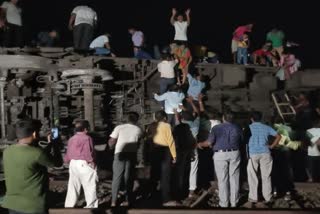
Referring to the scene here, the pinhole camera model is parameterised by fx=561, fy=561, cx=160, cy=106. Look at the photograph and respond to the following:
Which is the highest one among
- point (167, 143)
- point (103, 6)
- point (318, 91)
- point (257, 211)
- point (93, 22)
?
point (103, 6)

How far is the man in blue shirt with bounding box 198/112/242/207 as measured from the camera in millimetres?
9859

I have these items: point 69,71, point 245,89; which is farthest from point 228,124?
point 245,89

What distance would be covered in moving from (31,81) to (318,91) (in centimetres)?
895

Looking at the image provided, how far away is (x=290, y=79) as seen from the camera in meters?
18.0

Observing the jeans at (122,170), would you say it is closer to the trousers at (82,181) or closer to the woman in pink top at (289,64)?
the trousers at (82,181)

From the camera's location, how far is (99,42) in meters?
17.4

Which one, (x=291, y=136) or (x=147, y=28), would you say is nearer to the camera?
(x=291, y=136)

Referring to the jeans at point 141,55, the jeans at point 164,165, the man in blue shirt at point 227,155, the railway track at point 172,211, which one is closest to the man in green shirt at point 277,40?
the jeans at point 141,55

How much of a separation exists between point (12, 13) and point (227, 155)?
9.88 metres

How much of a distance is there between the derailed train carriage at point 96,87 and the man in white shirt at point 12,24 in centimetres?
94

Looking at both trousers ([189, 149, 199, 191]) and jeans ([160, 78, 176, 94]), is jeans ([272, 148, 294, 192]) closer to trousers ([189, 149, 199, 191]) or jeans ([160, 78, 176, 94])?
trousers ([189, 149, 199, 191])

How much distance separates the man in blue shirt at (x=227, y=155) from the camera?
986 centimetres

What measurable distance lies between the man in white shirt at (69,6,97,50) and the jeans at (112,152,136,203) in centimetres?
780

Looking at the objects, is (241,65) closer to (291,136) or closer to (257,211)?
(291,136)
